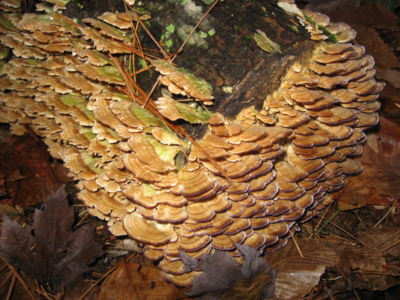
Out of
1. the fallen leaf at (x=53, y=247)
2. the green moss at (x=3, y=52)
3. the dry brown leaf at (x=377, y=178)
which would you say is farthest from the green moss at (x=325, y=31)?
the green moss at (x=3, y=52)

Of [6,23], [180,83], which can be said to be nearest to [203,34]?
[180,83]

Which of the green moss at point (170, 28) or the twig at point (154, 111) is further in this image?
the green moss at point (170, 28)

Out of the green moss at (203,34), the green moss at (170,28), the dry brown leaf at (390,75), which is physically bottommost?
the green moss at (170,28)

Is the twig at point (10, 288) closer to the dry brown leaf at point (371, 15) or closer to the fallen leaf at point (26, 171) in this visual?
the fallen leaf at point (26, 171)

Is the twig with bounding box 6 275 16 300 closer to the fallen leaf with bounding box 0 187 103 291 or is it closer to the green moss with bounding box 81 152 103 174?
the fallen leaf with bounding box 0 187 103 291

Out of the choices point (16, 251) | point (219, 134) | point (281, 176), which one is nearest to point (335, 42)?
point (281, 176)

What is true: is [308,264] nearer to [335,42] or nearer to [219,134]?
[219,134]

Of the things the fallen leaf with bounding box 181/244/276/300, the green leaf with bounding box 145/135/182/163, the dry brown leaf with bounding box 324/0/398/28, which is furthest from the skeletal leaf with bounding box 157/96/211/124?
the dry brown leaf with bounding box 324/0/398/28
